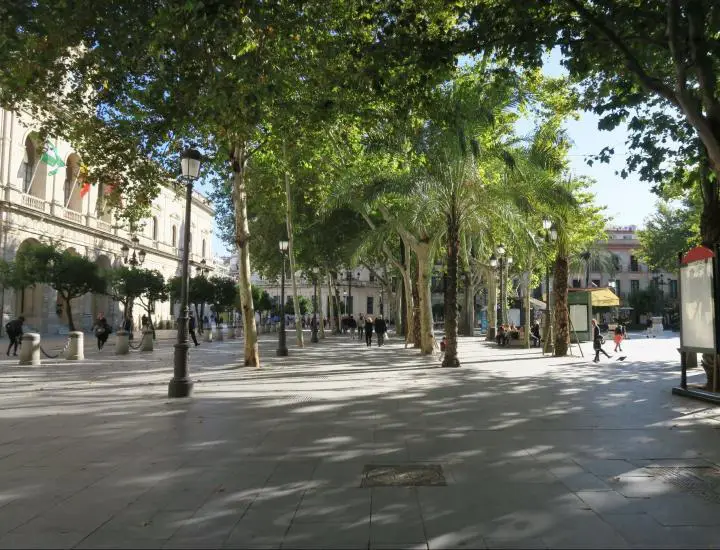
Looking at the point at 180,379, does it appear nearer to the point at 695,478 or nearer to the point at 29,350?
the point at 695,478

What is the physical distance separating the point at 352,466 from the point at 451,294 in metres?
10.8

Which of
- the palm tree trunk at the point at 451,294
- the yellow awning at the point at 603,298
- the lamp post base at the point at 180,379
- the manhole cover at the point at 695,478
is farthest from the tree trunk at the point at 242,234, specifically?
the yellow awning at the point at 603,298

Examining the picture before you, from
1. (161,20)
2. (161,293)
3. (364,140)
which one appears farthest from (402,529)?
(161,293)

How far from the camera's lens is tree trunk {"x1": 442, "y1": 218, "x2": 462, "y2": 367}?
1570 centimetres

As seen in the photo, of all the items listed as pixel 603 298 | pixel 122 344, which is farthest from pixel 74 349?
pixel 603 298

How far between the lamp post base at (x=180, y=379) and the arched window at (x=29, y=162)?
102ft

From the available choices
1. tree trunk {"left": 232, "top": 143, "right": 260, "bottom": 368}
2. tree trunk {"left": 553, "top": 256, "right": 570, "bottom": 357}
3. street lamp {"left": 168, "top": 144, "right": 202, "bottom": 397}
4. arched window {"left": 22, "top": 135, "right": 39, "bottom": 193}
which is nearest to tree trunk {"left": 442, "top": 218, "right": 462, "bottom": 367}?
tree trunk {"left": 553, "top": 256, "right": 570, "bottom": 357}

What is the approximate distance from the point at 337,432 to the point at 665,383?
8503 mm

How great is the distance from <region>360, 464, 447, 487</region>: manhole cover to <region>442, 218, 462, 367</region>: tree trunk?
1042cm

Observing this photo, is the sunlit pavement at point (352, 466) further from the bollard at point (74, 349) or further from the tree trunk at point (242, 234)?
the bollard at point (74, 349)

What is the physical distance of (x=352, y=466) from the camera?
552cm

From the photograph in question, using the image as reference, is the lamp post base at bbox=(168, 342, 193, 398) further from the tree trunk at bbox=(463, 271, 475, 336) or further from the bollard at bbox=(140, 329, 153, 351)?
the tree trunk at bbox=(463, 271, 475, 336)

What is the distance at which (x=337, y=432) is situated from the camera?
7105mm

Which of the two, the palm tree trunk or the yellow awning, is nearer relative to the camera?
the palm tree trunk
